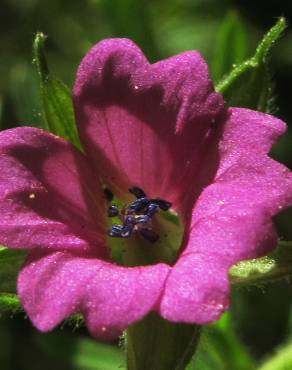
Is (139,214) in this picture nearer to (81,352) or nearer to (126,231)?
(126,231)

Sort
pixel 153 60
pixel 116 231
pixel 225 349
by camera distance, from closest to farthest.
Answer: pixel 116 231 < pixel 225 349 < pixel 153 60

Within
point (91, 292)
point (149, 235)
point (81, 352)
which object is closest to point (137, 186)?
point (149, 235)

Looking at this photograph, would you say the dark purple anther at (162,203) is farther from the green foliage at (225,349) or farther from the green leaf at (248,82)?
the green foliage at (225,349)

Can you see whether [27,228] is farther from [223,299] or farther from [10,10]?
[10,10]

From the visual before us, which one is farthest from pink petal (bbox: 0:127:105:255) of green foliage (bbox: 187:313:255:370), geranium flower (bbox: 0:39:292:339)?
green foliage (bbox: 187:313:255:370)

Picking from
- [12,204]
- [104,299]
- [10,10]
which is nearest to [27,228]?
[12,204]

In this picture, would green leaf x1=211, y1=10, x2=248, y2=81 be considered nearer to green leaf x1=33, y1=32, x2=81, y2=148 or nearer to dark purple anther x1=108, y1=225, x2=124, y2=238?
green leaf x1=33, y1=32, x2=81, y2=148
